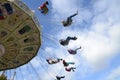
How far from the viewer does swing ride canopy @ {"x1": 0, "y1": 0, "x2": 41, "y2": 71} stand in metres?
27.2

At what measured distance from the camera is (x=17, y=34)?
30.7 m

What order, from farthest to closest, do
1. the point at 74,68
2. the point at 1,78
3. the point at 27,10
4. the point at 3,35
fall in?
1. the point at 1,78
2. the point at 74,68
3. the point at 3,35
4. the point at 27,10

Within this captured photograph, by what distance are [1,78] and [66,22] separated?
1560 cm

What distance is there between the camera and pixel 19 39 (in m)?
31.5

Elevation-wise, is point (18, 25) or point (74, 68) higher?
point (18, 25)

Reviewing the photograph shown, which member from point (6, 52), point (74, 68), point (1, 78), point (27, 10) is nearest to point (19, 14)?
point (27, 10)

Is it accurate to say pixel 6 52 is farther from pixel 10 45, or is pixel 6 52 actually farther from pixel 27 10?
pixel 27 10

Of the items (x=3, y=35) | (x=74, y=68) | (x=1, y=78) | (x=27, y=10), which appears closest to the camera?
(x=27, y=10)

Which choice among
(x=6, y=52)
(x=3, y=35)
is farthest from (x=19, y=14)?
(x=6, y=52)

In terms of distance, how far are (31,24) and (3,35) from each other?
12.4 ft

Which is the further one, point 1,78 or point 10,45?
point 1,78

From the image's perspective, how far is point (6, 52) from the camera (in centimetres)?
3312

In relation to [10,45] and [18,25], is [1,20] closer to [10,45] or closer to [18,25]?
[18,25]

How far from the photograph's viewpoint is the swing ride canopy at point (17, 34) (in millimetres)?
27172
